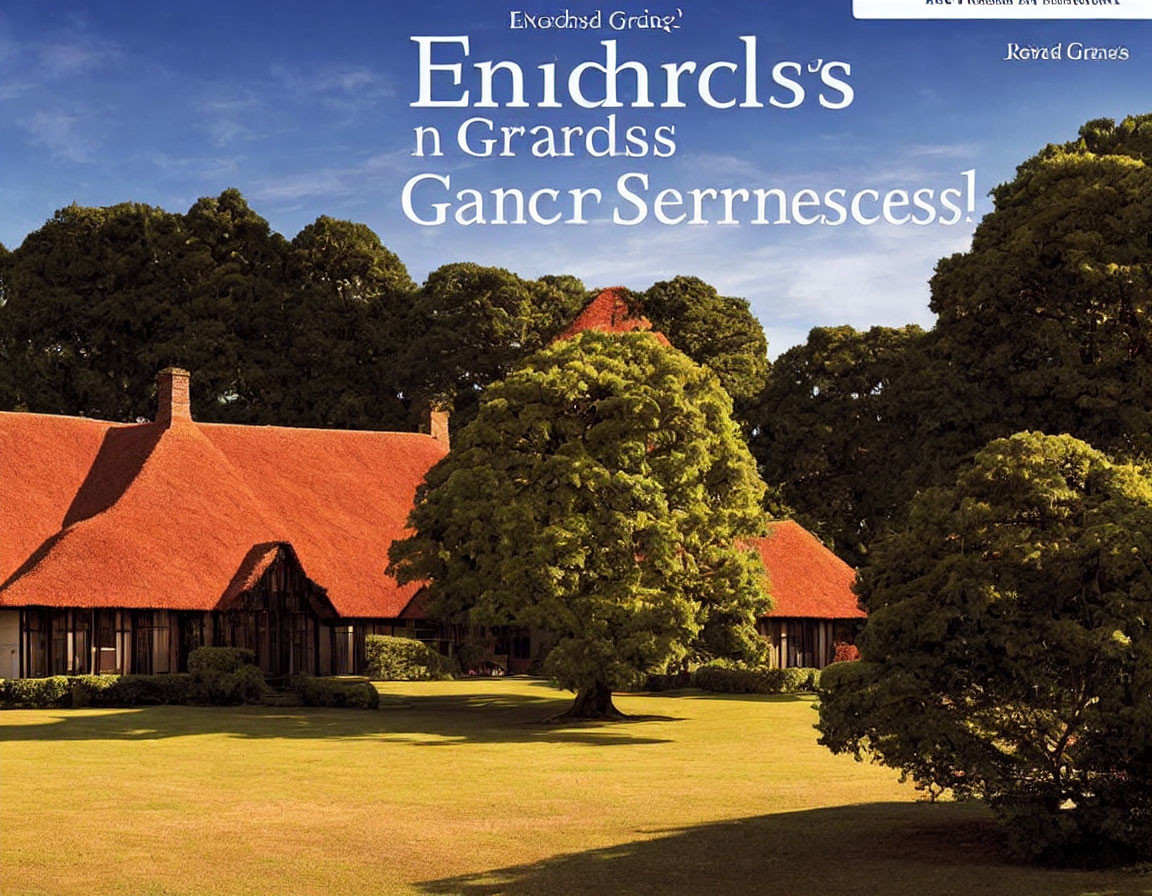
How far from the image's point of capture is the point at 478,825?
21.2 meters

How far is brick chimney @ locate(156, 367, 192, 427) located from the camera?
58875mm

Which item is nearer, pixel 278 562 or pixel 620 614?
pixel 620 614

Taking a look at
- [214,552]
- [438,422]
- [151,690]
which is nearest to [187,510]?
[214,552]

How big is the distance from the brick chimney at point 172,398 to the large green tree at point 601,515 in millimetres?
18772

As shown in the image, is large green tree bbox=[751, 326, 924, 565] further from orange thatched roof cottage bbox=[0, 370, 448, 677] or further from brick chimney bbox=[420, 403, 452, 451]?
orange thatched roof cottage bbox=[0, 370, 448, 677]

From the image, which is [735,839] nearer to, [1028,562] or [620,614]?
[1028,562]

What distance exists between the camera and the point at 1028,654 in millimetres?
17656

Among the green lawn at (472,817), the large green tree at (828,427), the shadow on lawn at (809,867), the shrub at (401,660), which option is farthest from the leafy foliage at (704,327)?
the shadow on lawn at (809,867)

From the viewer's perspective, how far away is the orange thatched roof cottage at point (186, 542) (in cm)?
4916

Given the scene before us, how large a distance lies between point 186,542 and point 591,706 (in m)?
18.2

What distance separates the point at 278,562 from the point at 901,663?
3704cm

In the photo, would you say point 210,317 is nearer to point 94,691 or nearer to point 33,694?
point 94,691

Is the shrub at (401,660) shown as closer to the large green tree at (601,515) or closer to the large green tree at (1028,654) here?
the large green tree at (601,515)

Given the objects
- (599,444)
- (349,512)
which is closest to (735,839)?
(599,444)
